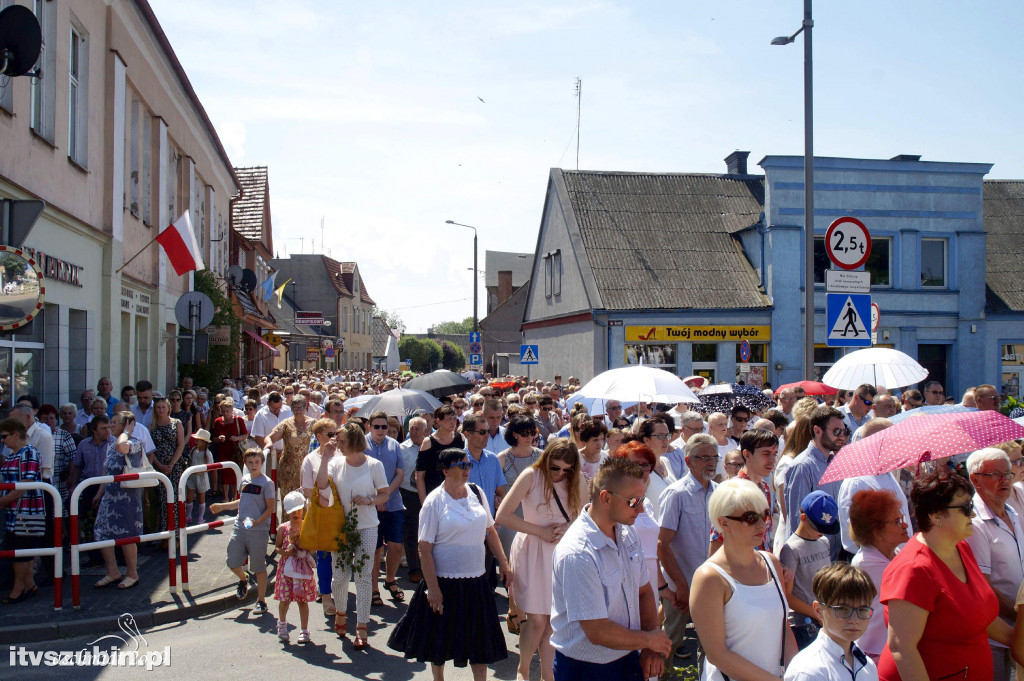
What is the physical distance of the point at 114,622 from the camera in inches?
293

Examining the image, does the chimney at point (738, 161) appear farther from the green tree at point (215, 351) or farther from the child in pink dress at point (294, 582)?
the child in pink dress at point (294, 582)

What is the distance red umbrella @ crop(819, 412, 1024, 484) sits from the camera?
16.7ft

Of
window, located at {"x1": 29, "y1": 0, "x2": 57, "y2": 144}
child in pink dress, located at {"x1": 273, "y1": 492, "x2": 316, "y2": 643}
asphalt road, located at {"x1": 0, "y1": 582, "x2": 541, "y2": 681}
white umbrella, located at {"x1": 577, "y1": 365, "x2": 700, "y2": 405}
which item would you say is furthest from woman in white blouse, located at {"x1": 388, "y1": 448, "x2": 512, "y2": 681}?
window, located at {"x1": 29, "y1": 0, "x2": 57, "y2": 144}

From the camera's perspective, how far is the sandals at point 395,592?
855 centimetres

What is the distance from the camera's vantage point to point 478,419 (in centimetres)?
759

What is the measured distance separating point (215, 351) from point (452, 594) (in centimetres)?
1802

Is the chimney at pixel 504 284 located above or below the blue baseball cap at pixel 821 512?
above

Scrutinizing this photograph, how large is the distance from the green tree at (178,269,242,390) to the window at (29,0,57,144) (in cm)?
987

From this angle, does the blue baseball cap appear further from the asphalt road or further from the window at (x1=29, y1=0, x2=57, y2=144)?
the window at (x1=29, y1=0, x2=57, y2=144)

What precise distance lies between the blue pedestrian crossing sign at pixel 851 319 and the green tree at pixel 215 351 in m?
15.8

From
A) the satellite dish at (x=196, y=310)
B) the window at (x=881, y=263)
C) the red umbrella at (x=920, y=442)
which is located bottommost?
the red umbrella at (x=920, y=442)

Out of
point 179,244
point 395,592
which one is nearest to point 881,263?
point 179,244

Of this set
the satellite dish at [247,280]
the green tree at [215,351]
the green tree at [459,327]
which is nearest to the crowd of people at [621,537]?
the green tree at [215,351]

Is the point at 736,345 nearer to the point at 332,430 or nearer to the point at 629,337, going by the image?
the point at 629,337
